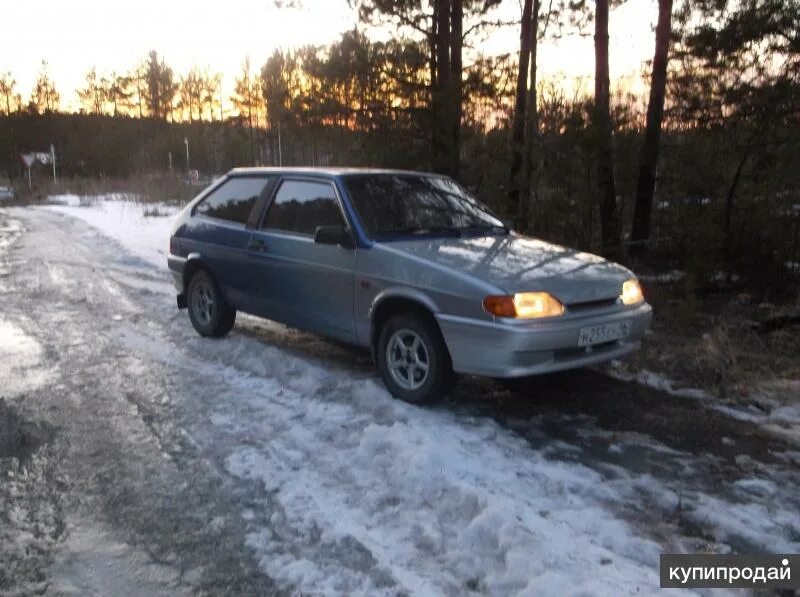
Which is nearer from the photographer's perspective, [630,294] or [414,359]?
[414,359]

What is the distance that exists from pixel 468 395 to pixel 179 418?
Result: 209cm

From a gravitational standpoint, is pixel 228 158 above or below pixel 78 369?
above

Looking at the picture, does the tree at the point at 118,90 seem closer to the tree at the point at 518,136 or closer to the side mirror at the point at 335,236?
the tree at the point at 518,136

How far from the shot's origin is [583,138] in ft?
32.4

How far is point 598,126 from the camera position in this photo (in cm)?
988

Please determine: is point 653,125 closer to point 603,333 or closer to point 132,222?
point 603,333

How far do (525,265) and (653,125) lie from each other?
21.4 ft

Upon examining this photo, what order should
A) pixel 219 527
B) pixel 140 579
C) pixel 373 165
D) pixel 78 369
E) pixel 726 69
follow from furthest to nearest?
pixel 373 165, pixel 726 69, pixel 78 369, pixel 219 527, pixel 140 579

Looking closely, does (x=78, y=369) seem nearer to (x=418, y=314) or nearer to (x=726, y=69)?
(x=418, y=314)

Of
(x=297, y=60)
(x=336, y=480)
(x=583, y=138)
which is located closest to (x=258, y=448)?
(x=336, y=480)

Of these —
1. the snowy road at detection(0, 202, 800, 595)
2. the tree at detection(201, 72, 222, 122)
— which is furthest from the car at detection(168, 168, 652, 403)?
the tree at detection(201, 72, 222, 122)

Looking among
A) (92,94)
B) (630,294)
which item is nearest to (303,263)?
(630,294)

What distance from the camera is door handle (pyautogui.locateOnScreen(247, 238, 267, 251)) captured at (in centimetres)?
627

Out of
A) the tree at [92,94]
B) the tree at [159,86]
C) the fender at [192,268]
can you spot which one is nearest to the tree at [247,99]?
the tree at [159,86]
